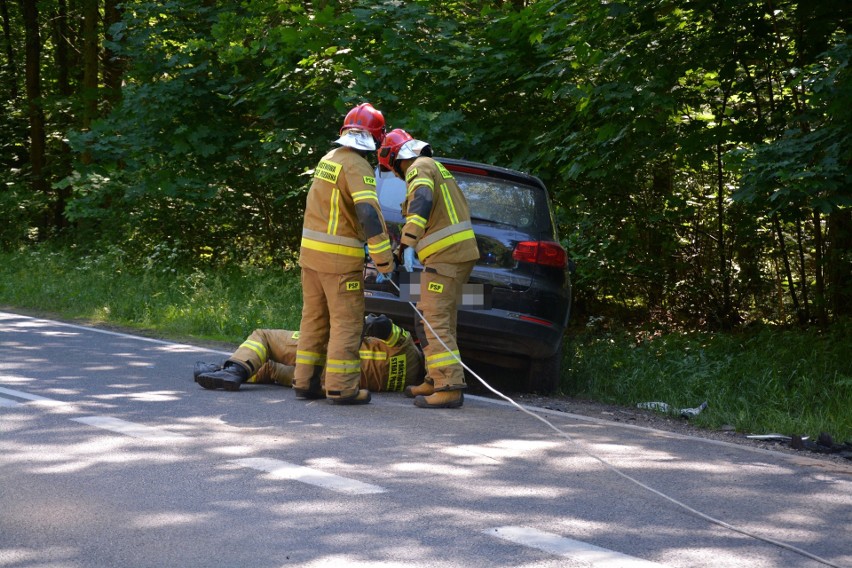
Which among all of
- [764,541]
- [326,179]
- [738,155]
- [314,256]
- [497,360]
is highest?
[738,155]

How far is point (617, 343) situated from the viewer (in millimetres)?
11906

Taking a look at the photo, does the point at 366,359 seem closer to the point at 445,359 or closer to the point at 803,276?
the point at 445,359

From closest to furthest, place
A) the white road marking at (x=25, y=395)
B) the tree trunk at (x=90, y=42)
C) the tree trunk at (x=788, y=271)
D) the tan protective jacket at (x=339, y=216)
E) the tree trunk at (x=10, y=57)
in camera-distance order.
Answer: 1. the white road marking at (x=25, y=395)
2. the tan protective jacket at (x=339, y=216)
3. the tree trunk at (x=788, y=271)
4. the tree trunk at (x=90, y=42)
5. the tree trunk at (x=10, y=57)

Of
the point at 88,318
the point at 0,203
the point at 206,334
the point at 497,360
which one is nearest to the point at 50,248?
the point at 0,203

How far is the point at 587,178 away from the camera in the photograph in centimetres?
1180

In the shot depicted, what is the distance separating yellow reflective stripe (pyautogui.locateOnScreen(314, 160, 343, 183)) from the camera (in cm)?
719

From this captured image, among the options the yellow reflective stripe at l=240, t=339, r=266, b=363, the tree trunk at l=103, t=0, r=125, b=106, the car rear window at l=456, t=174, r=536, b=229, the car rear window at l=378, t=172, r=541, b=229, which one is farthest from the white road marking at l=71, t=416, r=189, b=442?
the tree trunk at l=103, t=0, r=125, b=106

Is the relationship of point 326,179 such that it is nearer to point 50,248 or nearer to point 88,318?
point 88,318

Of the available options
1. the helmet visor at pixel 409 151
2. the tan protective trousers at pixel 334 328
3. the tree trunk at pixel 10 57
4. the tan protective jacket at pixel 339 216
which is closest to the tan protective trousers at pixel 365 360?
the tan protective trousers at pixel 334 328

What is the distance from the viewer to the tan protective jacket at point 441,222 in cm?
727

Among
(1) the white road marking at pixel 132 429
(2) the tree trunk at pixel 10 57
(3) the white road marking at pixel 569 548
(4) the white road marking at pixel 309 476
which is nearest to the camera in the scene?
(3) the white road marking at pixel 569 548

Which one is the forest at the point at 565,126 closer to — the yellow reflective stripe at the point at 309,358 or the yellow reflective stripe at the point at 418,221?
the yellow reflective stripe at the point at 418,221

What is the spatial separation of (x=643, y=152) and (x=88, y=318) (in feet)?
23.0

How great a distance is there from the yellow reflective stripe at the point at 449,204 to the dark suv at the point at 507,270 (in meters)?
0.61
